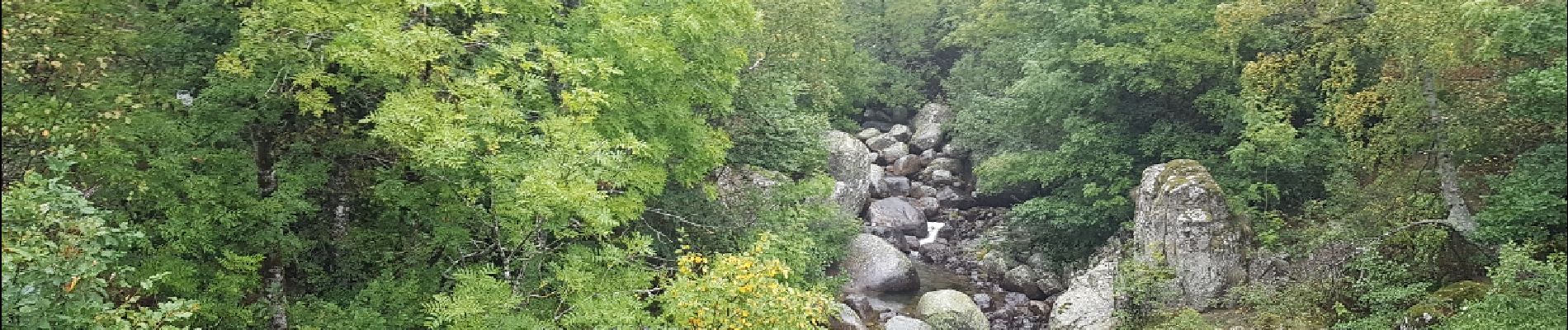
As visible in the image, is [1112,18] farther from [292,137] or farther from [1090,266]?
[292,137]

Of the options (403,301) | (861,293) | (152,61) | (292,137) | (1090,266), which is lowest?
(861,293)

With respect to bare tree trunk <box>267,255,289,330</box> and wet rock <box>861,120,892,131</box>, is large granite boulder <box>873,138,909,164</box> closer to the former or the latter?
wet rock <box>861,120,892,131</box>

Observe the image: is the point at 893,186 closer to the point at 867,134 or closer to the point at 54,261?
the point at 867,134

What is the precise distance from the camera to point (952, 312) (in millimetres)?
20938

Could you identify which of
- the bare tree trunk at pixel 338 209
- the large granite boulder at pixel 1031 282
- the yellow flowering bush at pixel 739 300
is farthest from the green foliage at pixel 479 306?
the large granite boulder at pixel 1031 282

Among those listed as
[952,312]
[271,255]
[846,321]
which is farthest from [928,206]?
[271,255]

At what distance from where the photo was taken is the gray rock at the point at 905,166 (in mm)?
→ 35062

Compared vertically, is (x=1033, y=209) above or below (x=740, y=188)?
below

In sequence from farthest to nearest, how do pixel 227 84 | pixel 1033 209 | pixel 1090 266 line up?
pixel 1033 209 → pixel 1090 266 → pixel 227 84

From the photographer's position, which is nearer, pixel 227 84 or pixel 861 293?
pixel 227 84

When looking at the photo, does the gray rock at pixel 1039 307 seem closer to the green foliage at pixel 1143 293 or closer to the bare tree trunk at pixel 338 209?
the green foliage at pixel 1143 293

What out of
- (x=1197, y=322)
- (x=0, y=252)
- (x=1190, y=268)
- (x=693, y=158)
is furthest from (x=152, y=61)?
(x=1190, y=268)

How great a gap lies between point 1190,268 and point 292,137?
1501cm

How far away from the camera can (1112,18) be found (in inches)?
890
